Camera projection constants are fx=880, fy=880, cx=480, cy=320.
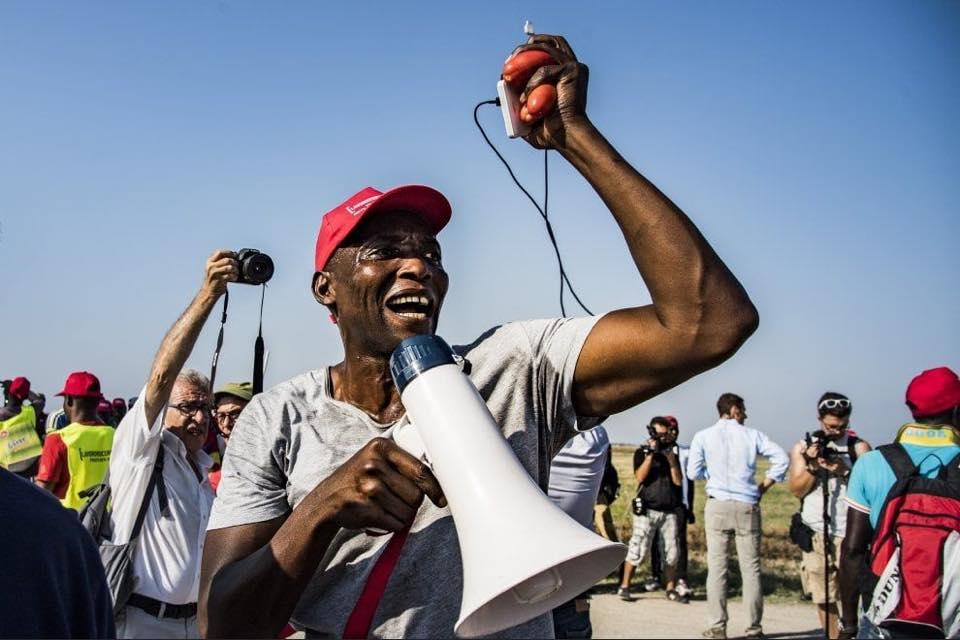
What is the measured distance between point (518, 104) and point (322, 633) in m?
1.21

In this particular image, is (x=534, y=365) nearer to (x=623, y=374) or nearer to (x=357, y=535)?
(x=623, y=374)

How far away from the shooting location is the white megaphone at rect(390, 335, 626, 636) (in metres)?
1.41

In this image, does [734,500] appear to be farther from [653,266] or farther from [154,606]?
[653,266]

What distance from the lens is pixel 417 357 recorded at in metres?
1.57

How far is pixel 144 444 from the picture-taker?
4.10 meters

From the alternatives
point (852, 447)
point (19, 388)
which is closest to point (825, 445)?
point (852, 447)

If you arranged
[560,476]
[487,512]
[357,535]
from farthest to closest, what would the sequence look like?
[560,476]
[357,535]
[487,512]

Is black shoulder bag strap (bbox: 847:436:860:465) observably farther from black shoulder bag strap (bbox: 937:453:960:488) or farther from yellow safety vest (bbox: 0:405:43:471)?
yellow safety vest (bbox: 0:405:43:471)

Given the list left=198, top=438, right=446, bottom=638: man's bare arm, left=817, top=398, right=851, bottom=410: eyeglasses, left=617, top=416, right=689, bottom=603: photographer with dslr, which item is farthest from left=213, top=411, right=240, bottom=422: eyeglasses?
left=617, top=416, right=689, bottom=603: photographer with dslr

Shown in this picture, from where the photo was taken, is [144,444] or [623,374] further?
[144,444]

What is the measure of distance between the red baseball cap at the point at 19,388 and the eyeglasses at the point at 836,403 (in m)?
9.79

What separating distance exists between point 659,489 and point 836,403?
309cm

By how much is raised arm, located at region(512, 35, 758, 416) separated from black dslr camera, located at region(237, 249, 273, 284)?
97.4 inches

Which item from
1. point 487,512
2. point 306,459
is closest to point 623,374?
point 487,512
